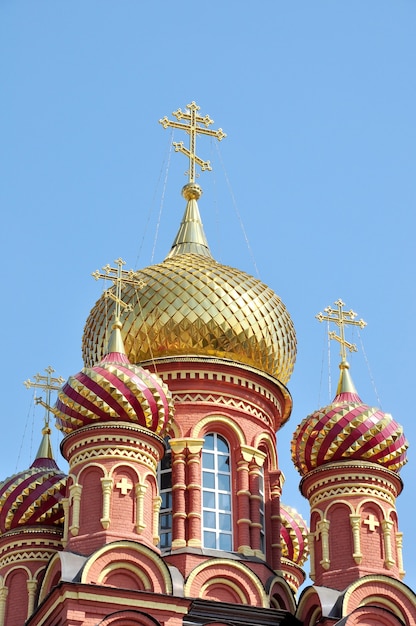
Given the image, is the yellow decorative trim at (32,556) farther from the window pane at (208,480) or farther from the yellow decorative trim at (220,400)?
the yellow decorative trim at (220,400)

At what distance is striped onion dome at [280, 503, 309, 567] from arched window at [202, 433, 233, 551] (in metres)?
2.38

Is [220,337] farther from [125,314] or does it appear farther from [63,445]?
[63,445]

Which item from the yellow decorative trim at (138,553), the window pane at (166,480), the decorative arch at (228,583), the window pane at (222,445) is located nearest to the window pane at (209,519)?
the window pane at (166,480)

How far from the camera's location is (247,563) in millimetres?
22453

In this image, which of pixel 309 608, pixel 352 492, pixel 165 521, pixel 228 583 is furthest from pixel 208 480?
pixel 309 608

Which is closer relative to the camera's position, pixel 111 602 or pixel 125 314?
pixel 111 602

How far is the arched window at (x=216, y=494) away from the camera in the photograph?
2283 cm

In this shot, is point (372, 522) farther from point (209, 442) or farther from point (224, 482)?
point (209, 442)

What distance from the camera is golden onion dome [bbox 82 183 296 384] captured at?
24.1 m

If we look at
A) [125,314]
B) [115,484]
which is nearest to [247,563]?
[115,484]

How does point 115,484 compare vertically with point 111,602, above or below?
above

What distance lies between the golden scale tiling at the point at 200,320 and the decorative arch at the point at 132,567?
13.3 feet

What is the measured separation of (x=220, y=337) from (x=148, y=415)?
2.68 m

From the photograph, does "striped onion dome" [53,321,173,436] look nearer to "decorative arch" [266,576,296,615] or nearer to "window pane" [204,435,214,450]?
"window pane" [204,435,214,450]
